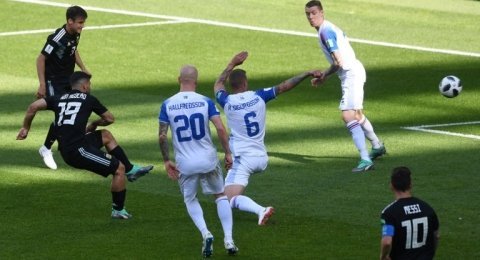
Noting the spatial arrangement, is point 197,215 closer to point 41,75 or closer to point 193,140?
point 193,140

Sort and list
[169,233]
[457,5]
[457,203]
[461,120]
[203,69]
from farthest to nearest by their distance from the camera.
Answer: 1. [457,5]
2. [203,69]
3. [461,120]
4. [457,203]
5. [169,233]

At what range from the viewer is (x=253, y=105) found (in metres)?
16.1

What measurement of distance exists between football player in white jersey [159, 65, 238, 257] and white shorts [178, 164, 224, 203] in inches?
1.2

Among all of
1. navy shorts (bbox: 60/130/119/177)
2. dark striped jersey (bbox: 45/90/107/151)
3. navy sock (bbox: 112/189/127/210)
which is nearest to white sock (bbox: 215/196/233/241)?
navy sock (bbox: 112/189/127/210)

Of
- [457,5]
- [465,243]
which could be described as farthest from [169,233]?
[457,5]

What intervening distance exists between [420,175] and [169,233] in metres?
4.54

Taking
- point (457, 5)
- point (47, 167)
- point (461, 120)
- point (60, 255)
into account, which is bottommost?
point (60, 255)

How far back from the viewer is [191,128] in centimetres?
1459

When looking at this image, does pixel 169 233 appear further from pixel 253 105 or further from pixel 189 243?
pixel 253 105

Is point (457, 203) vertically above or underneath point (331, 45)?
underneath

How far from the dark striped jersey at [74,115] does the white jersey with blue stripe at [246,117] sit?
158cm

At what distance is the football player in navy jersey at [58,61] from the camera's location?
19281mm

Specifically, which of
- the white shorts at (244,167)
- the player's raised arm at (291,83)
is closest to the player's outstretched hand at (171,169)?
the white shorts at (244,167)

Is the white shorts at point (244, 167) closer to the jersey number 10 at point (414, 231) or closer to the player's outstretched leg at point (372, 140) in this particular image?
the player's outstretched leg at point (372, 140)
